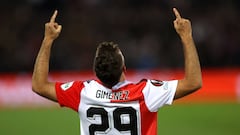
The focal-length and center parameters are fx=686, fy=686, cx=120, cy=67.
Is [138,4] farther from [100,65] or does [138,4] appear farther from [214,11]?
[100,65]

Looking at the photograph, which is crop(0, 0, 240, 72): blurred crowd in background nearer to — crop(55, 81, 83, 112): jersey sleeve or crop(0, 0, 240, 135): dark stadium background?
crop(0, 0, 240, 135): dark stadium background

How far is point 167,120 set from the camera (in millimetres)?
10820

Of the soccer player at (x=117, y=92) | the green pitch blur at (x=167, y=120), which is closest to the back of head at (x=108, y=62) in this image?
the soccer player at (x=117, y=92)

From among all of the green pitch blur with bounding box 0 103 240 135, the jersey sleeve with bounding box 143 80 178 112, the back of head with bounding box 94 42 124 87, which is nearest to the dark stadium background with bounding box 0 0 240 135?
the green pitch blur with bounding box 0 103 240 135

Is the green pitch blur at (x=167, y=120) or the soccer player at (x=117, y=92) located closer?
the soccer player at (x=117, y=92)

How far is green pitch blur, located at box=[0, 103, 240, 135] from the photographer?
9.97 m

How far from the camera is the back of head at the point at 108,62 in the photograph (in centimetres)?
407

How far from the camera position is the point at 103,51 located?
4098 mm

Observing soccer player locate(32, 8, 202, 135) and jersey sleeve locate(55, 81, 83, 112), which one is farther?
jersey sleeve locate(55, 81, 83, 112)

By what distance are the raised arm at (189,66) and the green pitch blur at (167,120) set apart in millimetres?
5504

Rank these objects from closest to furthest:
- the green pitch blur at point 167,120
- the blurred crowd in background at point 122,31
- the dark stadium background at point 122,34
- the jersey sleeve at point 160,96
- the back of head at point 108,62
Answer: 1. the back of head at point 108,62
2. the jersey sleeve at point 160,96
3. the green pitch blur at point 167,120
4. the dark stadium background at point 122,34
5. the blurred crowd in background at point 122,31

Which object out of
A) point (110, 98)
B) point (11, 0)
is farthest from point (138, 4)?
point (110, 98)

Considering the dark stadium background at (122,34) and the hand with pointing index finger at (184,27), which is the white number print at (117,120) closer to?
the hand with pointing index finger at (184,27)

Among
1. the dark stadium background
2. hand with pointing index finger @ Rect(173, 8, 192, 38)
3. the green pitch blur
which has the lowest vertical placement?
the green pitch blur
